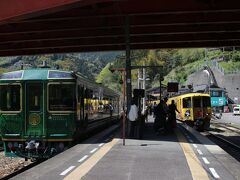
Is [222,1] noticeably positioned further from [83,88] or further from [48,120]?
[48,120]

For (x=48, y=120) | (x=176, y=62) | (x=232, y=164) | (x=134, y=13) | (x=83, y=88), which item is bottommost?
(x=232, y=164)

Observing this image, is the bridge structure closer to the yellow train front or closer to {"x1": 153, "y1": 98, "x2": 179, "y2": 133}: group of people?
{"x1": 153, "y1": 98, "x2": 179, "y2": 133}: group of people

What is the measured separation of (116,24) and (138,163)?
13.3 m

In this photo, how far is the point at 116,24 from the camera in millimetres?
25109

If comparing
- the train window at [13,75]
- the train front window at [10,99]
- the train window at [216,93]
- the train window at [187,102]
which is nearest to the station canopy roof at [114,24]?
the train window at [13,75]

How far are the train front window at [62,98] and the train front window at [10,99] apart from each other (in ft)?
3.89

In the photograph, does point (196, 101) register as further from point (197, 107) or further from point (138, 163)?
point (138, 163)

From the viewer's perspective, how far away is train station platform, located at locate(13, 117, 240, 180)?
36.2ft

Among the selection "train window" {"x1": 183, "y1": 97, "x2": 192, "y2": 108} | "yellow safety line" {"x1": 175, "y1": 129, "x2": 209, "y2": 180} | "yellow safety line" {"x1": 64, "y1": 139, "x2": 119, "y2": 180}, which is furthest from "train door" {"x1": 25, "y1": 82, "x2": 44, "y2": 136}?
"train window" {"x1": 183, "y1": 97, "x2": 192, "y2": 108}

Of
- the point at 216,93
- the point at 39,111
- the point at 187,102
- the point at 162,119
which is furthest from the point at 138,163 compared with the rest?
the point at 216,93

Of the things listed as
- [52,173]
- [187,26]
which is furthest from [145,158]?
[187,26]

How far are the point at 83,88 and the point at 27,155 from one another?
367cm

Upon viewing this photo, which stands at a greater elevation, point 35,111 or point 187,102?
point 187,102

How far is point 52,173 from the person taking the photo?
11.4 m
